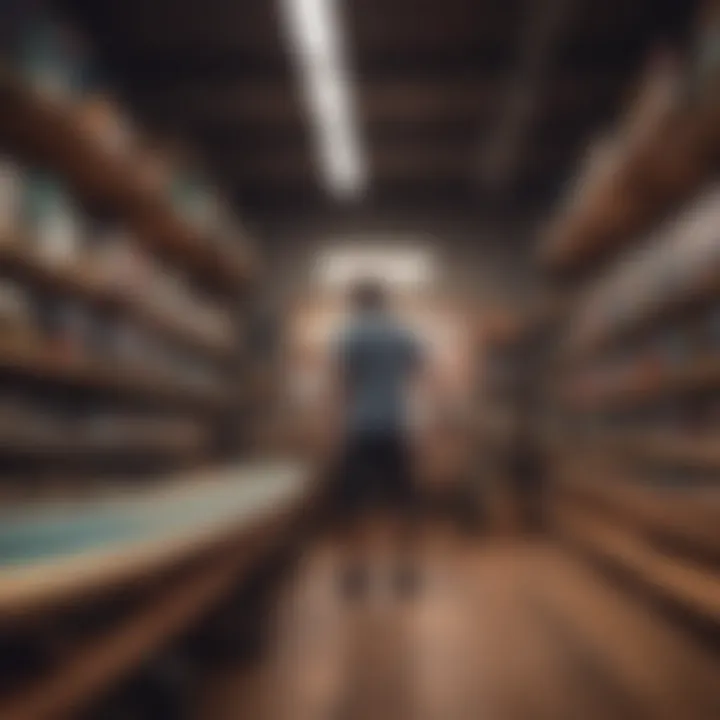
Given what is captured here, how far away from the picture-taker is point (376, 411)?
4.02 m

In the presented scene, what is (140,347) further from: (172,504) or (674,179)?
(674,179)

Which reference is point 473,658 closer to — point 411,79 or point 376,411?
point 376,411

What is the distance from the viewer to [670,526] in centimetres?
332

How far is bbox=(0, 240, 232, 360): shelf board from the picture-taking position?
266 centimetres

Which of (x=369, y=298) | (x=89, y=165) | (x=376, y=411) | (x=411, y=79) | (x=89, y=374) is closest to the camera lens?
(x=89, y=374)

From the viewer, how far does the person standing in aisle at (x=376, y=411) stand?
13.3ft

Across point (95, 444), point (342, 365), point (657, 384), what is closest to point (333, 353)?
point (342, 365)

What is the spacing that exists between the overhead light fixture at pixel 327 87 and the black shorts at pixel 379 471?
2066 millimetres

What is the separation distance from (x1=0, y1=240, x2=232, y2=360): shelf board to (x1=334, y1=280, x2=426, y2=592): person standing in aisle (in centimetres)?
95

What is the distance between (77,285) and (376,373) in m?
1.53

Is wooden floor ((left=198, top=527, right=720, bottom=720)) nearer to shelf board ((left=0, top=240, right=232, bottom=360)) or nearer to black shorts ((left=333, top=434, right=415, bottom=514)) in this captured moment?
black shorts ((left=333, top=434, right=415, bottom=514))

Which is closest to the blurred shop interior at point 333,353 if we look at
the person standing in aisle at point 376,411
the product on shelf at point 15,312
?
the product on shelf at point 15,312

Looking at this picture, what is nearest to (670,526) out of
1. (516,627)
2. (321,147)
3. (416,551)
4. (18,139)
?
(516,627)

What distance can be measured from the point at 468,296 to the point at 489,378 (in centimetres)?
71
